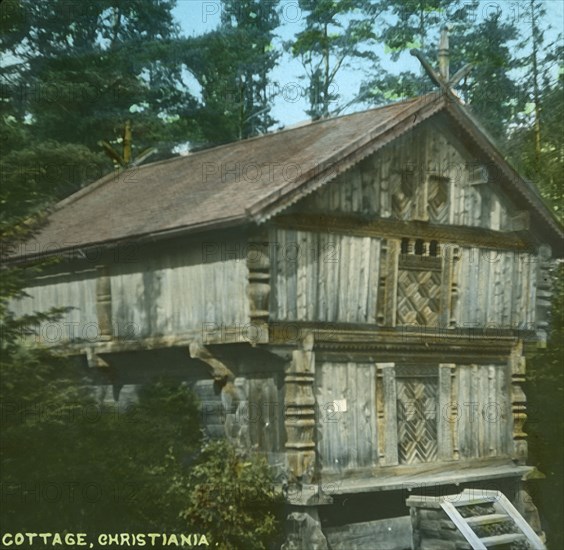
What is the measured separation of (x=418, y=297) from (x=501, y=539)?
199 inches

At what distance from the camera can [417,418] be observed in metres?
21.3

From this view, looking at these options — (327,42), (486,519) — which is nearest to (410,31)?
(327,42)

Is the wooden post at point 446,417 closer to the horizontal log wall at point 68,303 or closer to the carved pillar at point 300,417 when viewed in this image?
the carved pillar at point 300,417

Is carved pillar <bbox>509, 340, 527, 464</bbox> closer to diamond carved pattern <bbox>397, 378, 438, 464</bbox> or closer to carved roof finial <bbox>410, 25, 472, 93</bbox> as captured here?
diamond carved pattern <bbox>397, 378, 438, 464</bbox>

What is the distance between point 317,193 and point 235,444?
15.7 ft

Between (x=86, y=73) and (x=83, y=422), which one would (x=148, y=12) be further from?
(x=83, y=422)

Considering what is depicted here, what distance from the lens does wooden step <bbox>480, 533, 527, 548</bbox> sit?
60.0 feet

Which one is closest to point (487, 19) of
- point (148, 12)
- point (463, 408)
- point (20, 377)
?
point (148, 12)

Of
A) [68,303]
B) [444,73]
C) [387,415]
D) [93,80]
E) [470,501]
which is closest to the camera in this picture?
[470,501]

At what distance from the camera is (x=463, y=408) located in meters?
22.1

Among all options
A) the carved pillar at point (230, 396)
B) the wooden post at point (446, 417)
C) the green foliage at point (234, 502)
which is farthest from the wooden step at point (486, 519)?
the carved pillar at point (230, 396)

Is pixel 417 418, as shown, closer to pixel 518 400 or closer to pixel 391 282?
pixel 391 282

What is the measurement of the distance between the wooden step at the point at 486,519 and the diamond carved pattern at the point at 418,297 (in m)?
4.03

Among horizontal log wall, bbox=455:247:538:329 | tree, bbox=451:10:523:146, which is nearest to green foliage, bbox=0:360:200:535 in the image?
horizontal log wall, bbox=455:247:538:329
